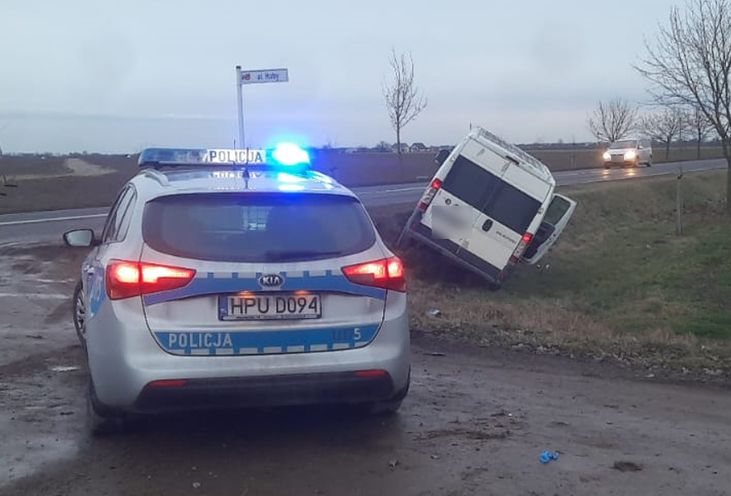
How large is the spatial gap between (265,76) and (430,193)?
3.99m

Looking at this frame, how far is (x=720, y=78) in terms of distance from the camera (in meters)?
23.1

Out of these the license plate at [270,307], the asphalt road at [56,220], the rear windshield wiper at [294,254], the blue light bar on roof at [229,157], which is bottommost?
the asphalt road at [56,220]

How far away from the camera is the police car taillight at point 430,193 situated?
1551 centimetres

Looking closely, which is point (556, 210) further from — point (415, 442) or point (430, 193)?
point (415, 442)

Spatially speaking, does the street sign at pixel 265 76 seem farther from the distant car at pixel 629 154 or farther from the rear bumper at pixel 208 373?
the distant car at pixel 629 154

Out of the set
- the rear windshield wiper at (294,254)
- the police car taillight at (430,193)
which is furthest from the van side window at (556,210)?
the rear windshield wiper at (294,254)

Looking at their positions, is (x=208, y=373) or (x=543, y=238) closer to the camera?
(x=208, y=373)

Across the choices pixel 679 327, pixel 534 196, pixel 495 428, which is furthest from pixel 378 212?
pixel 495 428

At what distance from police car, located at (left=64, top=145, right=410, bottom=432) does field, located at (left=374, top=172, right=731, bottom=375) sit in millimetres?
3780

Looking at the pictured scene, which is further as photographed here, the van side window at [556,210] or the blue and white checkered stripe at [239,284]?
the van side window at [556,210]

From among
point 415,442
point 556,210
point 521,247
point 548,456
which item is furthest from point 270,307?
point 556,210

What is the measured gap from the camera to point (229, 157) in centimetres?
627

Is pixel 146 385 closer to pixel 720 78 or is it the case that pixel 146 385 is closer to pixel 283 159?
pixel 283 159

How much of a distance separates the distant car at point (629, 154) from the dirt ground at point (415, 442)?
42.3m
